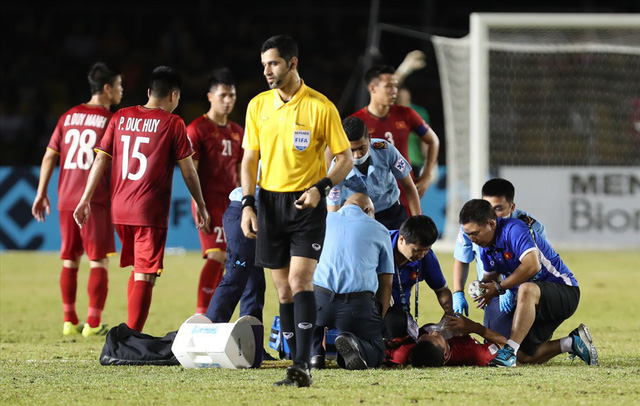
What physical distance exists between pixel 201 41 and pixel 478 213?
55.9ft

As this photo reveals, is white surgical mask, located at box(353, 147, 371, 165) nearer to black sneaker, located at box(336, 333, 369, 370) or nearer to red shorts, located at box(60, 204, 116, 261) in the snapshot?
black sneaker, located at box(336, 333, 369, 370)

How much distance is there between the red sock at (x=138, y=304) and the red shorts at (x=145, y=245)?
0.10 meters

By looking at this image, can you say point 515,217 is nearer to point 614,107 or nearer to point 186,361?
point 186,361

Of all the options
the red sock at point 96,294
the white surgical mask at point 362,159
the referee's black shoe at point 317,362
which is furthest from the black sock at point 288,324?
the red sock at point 96,294

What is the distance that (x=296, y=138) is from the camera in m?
5.49

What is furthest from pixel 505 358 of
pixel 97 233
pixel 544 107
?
pixel 544 107

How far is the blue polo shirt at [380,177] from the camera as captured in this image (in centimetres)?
729

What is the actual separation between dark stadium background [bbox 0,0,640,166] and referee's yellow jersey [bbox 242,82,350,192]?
600 inches

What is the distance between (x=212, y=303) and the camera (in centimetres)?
688

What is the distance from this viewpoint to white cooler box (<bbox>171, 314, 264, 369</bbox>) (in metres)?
5.89

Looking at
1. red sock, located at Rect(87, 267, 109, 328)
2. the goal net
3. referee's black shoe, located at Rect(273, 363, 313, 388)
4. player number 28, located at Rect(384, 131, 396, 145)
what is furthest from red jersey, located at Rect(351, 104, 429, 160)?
the goal net

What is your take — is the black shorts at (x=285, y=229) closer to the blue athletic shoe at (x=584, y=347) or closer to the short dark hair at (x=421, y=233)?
the short dark hair at (x=421, y=233)

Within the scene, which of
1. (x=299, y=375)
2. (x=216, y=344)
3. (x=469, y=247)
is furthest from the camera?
(x=469, y=247)

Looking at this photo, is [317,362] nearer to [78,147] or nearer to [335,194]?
[335,194]
